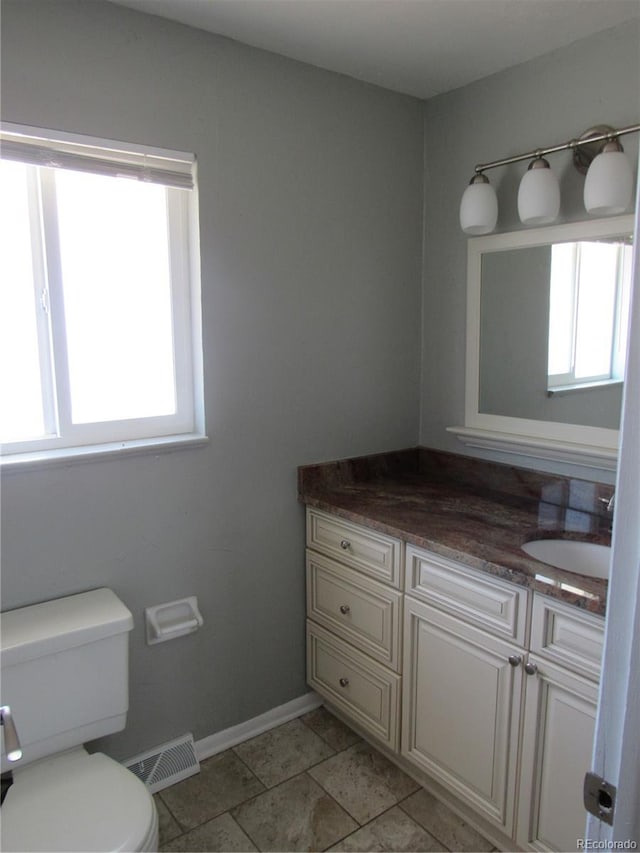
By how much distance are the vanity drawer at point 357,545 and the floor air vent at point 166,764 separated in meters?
0.80

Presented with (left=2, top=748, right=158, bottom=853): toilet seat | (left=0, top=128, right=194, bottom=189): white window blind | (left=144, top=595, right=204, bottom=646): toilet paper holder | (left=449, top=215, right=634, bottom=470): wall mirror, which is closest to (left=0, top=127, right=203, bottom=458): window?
(left=0, top=128, right=194, bottom=189): white window blind

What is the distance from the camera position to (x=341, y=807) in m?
1.84

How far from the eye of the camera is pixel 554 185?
1825 millimetres

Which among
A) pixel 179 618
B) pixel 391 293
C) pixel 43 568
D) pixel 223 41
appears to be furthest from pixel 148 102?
pixel 179 618

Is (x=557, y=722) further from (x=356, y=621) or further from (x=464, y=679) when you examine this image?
(x=356, y=621)

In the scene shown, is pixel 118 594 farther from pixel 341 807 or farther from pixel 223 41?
pixel 223 41

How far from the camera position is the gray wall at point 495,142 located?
5.76 feet

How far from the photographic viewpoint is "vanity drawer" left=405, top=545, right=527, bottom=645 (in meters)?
1.52

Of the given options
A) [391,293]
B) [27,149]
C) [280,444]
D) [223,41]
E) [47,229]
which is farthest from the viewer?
[391,293]

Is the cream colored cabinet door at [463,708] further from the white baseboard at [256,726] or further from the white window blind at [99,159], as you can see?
the white window blind at [99,159]

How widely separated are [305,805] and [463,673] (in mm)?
686

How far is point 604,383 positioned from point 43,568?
69.5 inches

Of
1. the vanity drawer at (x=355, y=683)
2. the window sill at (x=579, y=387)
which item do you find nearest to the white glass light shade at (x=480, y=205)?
the window sill at (x=579, y=387)

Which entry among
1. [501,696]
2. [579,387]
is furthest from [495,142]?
[501,696]
